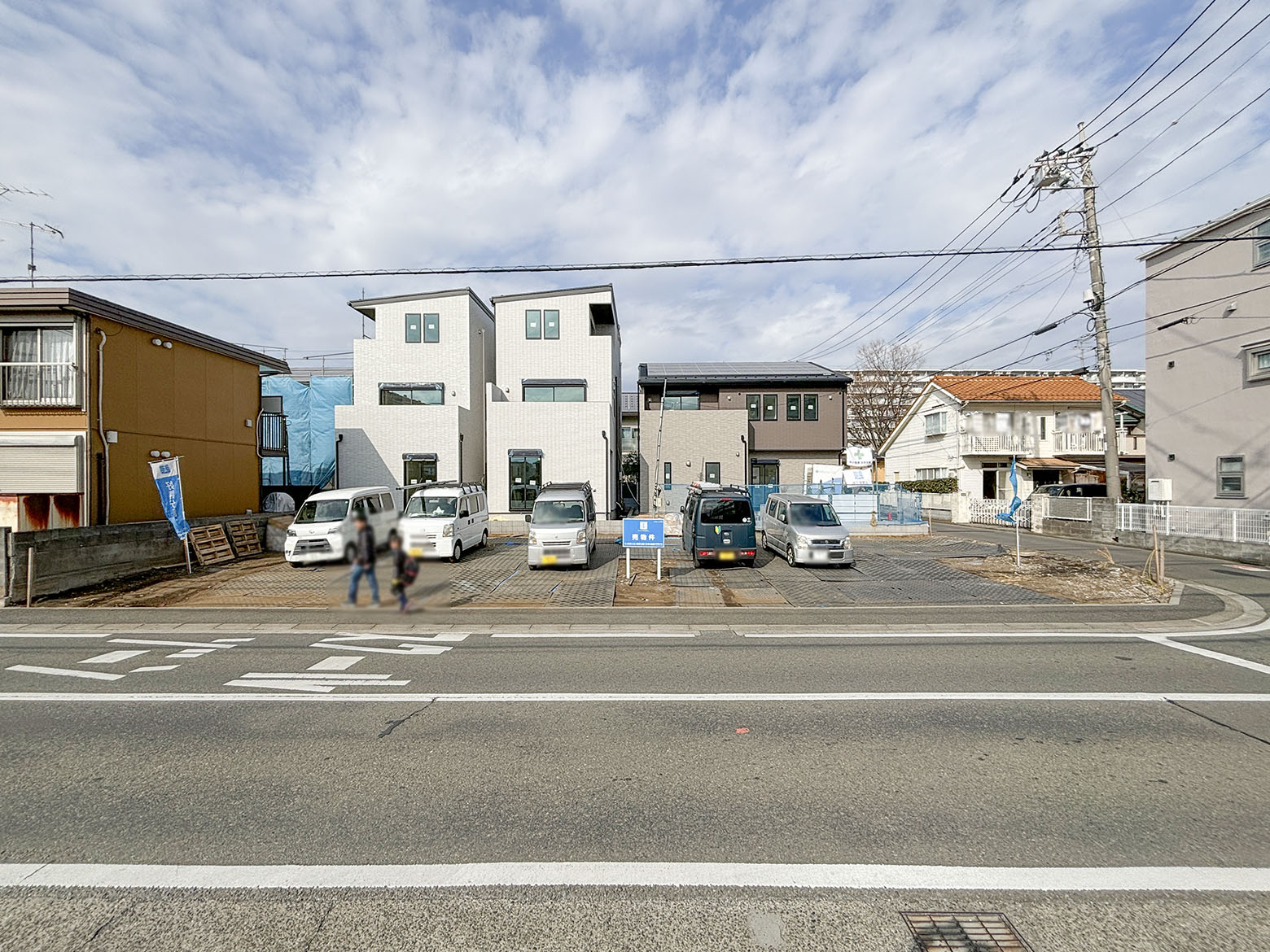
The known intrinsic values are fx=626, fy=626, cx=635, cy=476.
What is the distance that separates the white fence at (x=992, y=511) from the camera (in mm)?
34219

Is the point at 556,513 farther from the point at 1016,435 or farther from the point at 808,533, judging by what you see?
the point at 1016,435

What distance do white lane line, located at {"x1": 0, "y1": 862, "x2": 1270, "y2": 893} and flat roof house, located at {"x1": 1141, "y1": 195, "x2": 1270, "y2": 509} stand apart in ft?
86.8

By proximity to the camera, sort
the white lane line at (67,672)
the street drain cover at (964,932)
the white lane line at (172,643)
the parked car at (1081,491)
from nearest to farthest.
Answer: the street drain cover at (964,932)
the white lane line at (67,672)
the white lane line at (172,643)
the parked car at (1081,491)

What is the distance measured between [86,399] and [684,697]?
1923 centimetres

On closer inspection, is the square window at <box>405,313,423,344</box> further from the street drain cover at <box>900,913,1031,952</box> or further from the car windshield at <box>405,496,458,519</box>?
the street drain cover at <box>900,913,1031,952</box>

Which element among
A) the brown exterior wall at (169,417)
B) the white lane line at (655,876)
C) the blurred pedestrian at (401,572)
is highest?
the brown exterior wall at (169,417)

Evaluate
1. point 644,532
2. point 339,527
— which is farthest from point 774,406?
point 339,527

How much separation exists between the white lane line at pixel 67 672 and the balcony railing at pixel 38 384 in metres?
10.7

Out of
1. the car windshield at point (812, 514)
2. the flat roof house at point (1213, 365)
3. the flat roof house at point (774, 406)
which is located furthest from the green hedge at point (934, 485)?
the car windshield at point (812, 514)

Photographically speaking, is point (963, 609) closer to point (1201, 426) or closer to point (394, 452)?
point (1201, 426)

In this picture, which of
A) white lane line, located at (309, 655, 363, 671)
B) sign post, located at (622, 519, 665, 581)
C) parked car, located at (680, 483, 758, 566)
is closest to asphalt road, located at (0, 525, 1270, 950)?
white lane line, located at (309, 655, 363, 671)

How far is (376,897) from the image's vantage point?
484 centimetres

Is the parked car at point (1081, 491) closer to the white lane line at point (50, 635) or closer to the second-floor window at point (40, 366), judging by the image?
the white lane line at point (50, 635)

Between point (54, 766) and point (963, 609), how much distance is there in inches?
651
